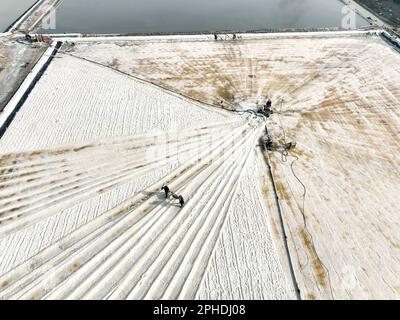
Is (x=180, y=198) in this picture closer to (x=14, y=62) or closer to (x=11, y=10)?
(x=14, y=62)

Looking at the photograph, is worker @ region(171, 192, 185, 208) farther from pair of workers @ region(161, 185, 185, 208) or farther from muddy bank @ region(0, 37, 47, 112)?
muddy bank @ region(0, 37, 47, 112)

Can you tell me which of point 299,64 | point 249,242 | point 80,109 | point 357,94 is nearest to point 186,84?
point 80,109

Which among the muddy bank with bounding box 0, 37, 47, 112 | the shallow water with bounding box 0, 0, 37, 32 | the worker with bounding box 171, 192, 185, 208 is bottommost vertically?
the worker with bounding box 171, 192, 185, 208

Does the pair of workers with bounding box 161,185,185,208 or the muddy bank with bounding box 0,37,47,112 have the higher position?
the muddy bank with bounding box 0,37,47,112

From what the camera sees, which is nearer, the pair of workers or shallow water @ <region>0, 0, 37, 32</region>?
the pair of workers

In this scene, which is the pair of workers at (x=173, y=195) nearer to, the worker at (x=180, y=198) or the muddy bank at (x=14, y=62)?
the worker at (x=180, y=198)

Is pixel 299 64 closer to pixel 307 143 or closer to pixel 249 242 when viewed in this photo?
pixel 307 143

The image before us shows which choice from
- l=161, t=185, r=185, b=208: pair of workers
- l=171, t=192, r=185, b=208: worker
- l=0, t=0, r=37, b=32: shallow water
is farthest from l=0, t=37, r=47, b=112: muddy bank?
l=171, t=192, r=185, b=208: worker

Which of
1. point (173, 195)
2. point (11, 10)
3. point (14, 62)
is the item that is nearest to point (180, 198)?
point (173, 195)

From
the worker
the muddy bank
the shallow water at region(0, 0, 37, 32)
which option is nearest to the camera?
the worker
